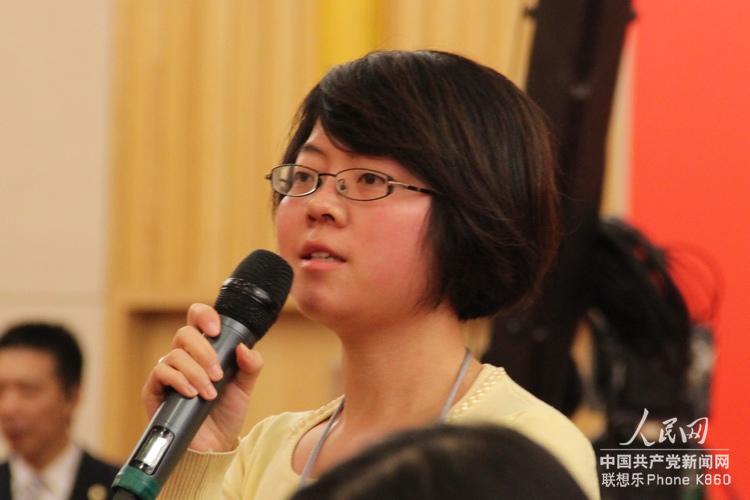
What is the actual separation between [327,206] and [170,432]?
0.91ft

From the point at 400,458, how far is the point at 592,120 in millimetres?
1410

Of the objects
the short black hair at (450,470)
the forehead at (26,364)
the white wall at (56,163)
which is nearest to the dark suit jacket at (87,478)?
the forehead at (26,364)

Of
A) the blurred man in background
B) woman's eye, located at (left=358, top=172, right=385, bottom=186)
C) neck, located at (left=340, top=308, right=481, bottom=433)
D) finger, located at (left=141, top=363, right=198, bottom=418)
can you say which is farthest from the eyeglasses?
the blurred man in background

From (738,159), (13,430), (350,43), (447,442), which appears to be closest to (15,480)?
(13,430)

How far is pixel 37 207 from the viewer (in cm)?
496

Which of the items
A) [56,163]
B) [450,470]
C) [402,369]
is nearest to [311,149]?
[402,369]

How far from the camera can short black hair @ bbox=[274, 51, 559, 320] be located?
4.24 feet

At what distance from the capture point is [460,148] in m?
1.30

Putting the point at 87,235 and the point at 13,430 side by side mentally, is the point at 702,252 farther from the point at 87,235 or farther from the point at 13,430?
the point at 87,235

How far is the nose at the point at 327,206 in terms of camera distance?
1.28 metres

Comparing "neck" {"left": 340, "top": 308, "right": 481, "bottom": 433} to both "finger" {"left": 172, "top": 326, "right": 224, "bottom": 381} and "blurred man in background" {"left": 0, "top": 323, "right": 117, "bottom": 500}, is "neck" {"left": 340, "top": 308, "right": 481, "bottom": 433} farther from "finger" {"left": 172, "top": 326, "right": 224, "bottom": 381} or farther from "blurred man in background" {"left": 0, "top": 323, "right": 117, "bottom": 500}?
"blurred man in background" {"left": 0, "top": 323, "right": 117, "bottom": 500}

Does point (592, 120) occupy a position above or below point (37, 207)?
above

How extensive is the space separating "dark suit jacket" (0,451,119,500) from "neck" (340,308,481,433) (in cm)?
195

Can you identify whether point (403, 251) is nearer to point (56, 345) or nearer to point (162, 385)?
point (162, 385)
